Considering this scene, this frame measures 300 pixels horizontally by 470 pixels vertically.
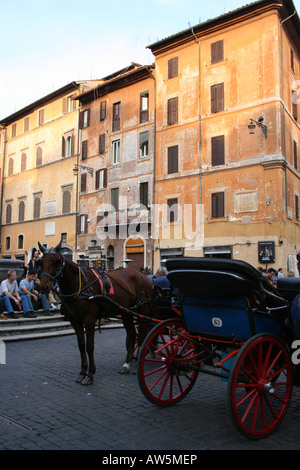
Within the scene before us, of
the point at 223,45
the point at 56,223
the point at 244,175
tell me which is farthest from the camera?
the point at 56,223

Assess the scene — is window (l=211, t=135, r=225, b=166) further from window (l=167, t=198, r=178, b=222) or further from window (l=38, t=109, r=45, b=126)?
window (l=38, t=109, r=45, b=126)

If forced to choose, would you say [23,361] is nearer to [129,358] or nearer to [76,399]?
[129,358]

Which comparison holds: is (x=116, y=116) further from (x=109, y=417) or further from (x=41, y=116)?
(x=109, y=417)

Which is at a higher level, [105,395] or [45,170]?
[45,170]

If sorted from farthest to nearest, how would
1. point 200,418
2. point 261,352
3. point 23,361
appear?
1. point 23,361
2. point 200,418
3. point 261,352

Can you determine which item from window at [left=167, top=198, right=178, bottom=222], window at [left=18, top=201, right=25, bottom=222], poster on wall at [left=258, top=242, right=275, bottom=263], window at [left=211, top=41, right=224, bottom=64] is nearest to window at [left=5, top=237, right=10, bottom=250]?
Answer: window at [left=18, top=201, right=25, bottom=222]

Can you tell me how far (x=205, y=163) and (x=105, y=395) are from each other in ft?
65.4

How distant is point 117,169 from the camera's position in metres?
29.0

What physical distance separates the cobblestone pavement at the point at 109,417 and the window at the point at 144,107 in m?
23.0

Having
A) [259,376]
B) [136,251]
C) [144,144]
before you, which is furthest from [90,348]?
[144,144]

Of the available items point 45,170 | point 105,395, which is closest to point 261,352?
point 105,395

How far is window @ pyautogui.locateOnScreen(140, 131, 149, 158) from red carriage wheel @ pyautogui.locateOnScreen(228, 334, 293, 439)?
78.7 feet

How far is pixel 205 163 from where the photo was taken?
23922mm

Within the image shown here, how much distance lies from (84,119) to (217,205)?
1426 cm
